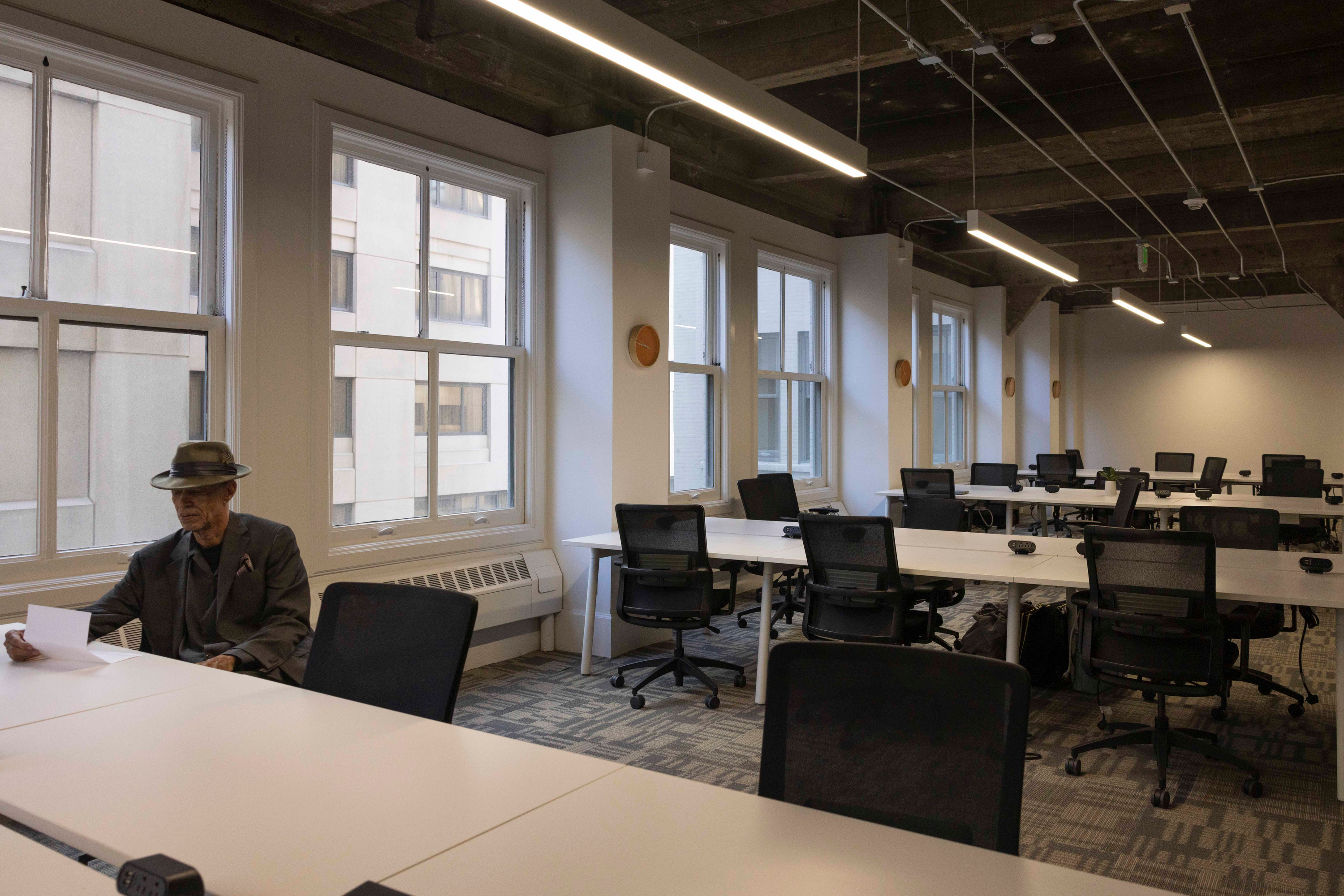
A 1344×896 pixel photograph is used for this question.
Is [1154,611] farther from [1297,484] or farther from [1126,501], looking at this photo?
[1297,484]

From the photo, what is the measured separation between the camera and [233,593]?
2.94 metres

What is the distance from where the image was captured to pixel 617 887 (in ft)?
4.09

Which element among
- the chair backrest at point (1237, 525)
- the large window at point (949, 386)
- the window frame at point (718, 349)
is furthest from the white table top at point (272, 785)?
the large window at point (949, 386)

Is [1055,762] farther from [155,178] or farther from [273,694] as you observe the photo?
[155,178]

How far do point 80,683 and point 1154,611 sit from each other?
347cm

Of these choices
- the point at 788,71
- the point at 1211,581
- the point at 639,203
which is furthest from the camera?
the point at 639,203

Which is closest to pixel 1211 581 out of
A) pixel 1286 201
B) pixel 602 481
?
pixel 602 481

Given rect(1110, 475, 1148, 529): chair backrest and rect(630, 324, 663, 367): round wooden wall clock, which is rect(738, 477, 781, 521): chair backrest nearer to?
rect(630, 324, 663, 367): round wooden wall clock

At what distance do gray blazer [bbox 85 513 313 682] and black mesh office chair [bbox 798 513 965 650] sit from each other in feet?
7.21

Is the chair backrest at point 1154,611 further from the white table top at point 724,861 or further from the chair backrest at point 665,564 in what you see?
the white table top at point 724,861

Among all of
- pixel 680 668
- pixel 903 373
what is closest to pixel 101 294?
pixel 680 668

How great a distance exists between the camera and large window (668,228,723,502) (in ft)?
23.4

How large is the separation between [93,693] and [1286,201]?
1068cm

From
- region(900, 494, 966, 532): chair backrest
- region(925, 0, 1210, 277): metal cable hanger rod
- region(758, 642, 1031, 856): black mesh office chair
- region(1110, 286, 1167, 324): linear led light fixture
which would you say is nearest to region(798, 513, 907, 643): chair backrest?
region(900, 494, 966, 532): chair backrest
